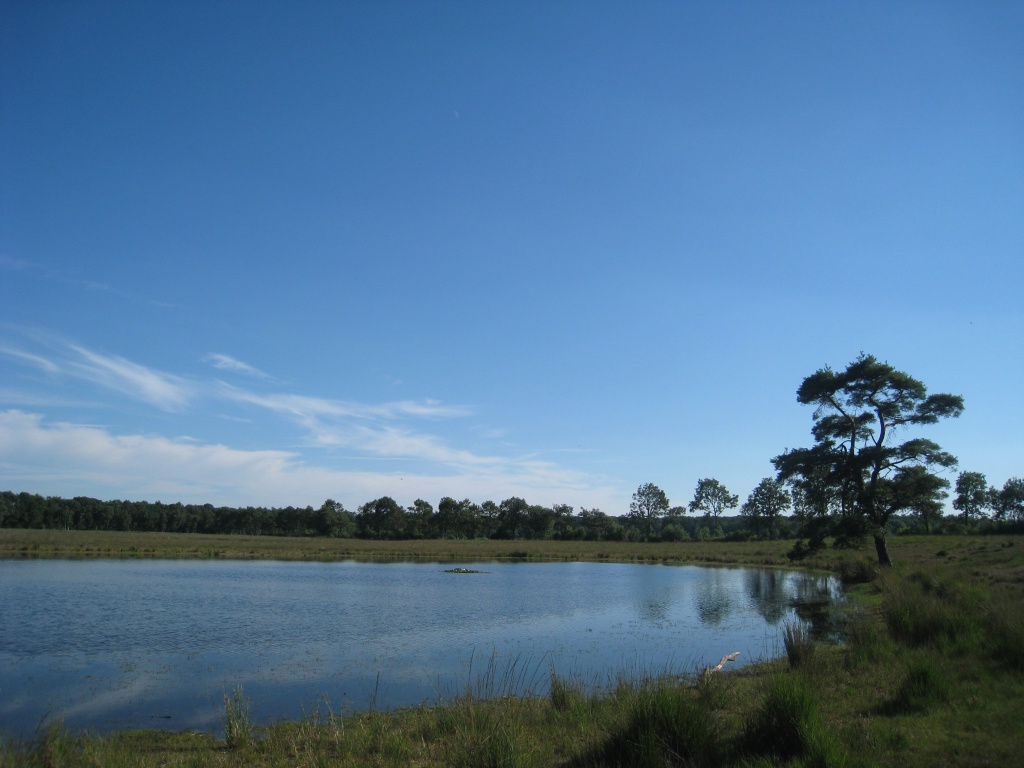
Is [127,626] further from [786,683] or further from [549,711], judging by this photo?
[786,683]

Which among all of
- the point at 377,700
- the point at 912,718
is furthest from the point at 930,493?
the point at 377,700

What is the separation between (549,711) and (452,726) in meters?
1.73

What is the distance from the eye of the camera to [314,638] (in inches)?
755

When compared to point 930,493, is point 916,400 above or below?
above

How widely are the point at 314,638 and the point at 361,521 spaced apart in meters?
113

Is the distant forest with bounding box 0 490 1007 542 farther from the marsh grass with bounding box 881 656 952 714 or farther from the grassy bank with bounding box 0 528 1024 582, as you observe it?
the marsh grass with bounding box 881 656 952 714

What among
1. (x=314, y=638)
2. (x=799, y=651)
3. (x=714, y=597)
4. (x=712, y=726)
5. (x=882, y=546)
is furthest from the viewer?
(x=714, y=597)

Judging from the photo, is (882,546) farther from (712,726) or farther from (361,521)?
(361,521)

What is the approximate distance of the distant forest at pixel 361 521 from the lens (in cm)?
12012

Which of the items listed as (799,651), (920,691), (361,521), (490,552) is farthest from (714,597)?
(361,521)

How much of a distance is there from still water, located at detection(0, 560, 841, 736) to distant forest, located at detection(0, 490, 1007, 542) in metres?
87.5

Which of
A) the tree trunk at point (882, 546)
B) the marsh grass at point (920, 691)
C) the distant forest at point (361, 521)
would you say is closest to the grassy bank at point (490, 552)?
the tree trunk at point (882, 546)

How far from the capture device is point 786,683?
26.2 feet

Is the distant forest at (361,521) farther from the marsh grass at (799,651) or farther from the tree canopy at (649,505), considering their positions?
the marsh grass at (799,651)
